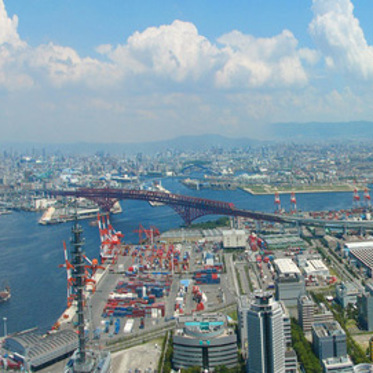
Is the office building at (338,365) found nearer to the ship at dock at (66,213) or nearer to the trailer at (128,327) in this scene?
the trailer at (128,327)

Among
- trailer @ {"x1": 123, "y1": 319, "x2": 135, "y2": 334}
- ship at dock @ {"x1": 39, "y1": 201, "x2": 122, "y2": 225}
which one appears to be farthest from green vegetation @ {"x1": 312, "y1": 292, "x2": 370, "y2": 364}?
ship at dock @ {"x1": 39, "y1": 201, "x2": 122, "y2": 225}

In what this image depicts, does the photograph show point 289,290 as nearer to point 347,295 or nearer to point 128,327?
point 347,295

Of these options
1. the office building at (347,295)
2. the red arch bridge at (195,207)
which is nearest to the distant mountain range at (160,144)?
the red arch bridge at (195,207)

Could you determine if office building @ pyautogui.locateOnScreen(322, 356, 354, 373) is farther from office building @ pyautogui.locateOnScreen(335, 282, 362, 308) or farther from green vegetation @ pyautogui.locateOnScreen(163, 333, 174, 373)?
office building @ pyautogui.locateOnScreen(335, 282, 362, 308)

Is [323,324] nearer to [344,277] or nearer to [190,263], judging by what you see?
[344,277]

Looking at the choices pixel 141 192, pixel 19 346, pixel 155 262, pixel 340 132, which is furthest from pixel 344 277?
pixel 340 132
